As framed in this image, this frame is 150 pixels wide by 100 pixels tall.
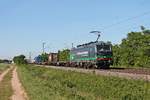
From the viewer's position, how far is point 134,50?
213ft

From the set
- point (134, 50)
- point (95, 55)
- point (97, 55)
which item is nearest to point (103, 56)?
point (97, 55)

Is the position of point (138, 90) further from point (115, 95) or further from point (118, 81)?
point (118, 81)

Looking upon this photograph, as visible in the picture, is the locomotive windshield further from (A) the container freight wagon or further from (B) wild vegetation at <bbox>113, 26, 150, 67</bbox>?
(B) wild vegetation at <bbox>113, 26, 150, 67</bbox>

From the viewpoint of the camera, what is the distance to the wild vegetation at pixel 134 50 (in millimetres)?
61156

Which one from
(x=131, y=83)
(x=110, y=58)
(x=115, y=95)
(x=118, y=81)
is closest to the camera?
(x=115, y=95)

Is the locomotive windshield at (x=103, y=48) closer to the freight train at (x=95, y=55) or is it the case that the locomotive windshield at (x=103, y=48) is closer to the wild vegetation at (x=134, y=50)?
the freight train at (x=95, y=55)

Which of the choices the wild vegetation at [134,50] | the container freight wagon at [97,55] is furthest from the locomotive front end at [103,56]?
the wild vegetation at [134,50]

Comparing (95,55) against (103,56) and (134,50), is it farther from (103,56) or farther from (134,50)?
(134,50)

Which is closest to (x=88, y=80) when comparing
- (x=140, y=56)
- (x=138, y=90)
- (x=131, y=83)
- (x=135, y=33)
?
(x=131, y=83)

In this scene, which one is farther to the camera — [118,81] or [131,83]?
[118,81]

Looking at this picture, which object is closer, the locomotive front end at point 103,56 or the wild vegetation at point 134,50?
the locomotive front end at point 103,56

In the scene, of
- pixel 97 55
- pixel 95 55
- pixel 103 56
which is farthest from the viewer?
pixel 95 55

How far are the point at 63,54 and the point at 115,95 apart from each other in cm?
7905

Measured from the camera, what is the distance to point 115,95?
21.3 meters
